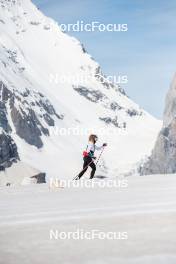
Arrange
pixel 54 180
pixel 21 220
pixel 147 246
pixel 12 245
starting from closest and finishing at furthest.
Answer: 1. pixel 147 246
2. pixel 12 245
3. pixel 21 220
4. pixel 54 180

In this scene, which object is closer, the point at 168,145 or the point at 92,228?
the point at 92,228

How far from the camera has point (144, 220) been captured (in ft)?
22.6

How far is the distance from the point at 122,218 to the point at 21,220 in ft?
4.78

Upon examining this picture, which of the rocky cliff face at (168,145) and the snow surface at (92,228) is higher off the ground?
the rocky cliff face at (168,145)

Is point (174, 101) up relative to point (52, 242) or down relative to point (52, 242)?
up

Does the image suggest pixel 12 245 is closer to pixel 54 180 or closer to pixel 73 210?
pixel 73 210

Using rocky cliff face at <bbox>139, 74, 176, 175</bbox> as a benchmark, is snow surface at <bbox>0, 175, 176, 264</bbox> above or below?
below

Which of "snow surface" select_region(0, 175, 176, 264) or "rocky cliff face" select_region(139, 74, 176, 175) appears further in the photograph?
"rocky cliff face" select_region(139, 74, 176, 175)

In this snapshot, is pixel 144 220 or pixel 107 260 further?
pixel 144 220

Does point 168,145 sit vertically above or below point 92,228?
above

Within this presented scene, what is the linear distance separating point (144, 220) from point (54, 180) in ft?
30.9

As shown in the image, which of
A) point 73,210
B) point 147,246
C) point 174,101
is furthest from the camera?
point 174,101

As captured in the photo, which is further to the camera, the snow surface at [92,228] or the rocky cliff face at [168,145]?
the rocky cliff face at [168,145]

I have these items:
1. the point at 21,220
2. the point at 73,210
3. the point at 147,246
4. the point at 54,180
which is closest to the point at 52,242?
the point at 147,246
